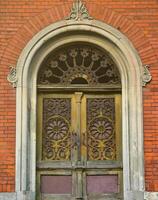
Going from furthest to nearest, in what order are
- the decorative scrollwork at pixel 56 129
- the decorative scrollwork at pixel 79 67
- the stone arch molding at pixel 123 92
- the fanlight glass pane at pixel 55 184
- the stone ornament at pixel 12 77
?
the decorative scrollwork at pixel 79 67, the decorative scrollwork at pixel 56 129, the fanlight glass pane at pixel 55 184, the stone ornament at pixel 12 77, the stone arch molding at pixel 123 92

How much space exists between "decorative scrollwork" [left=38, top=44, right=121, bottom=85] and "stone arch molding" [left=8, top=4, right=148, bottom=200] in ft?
0.66

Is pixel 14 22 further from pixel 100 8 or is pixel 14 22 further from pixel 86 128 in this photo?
pixel 86 128

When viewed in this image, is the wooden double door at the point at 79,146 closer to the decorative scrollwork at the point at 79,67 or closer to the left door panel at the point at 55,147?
the left door panel at the point at 55,147

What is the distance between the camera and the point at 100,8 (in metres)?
8.53

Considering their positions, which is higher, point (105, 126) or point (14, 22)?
point (14, 22)

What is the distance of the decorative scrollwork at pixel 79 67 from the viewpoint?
28.7ft

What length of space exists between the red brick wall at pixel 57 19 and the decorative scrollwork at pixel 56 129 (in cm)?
68

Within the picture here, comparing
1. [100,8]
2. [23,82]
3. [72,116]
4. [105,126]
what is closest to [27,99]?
[23,82]

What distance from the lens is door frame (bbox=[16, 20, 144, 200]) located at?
814 cm

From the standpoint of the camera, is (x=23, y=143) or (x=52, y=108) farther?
(x=52, y=108)

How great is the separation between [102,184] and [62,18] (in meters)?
3.02

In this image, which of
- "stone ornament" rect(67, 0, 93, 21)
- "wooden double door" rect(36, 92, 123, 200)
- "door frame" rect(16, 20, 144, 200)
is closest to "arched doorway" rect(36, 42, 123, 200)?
"wooden double door" rect(36, 92, 123, 200)

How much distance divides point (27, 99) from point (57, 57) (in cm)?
102

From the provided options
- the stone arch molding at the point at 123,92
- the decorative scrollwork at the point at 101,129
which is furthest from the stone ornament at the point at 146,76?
the decorative scrollwork at the point at 101,129
